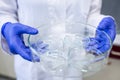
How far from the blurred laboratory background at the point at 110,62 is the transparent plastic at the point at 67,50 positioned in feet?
1.32

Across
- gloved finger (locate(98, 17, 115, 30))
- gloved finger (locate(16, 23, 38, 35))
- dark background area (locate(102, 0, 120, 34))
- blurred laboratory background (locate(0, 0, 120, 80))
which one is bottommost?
blurred laboratory background (locate(0, 0, 120, 80))

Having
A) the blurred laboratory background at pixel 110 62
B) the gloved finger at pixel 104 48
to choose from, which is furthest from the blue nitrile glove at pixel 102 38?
the blurred laboratory background at pixel 110 62

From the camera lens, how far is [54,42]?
0.57 m

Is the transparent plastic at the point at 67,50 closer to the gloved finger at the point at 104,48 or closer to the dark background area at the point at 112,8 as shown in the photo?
the gloved finger at the point at 104,48

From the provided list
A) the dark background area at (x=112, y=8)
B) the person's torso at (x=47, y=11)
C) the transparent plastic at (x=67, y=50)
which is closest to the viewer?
the transparent plastic at (x=67, y=50)

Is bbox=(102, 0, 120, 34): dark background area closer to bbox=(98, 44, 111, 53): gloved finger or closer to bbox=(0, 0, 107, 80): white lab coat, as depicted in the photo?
bbox=(0, 0, 107, 80): white lab coat

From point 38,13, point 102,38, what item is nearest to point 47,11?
point 38,13

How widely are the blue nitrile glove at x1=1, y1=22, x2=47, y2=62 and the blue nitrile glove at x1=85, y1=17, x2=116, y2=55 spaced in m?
0.11

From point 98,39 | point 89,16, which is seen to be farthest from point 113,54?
point 98,39

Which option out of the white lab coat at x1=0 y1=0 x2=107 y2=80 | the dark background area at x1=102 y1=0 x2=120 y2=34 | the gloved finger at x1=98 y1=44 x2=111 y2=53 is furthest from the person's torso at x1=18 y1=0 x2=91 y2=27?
the dark background area at x1=102 y1=0 x2=120 y2=34

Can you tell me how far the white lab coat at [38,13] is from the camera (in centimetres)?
59

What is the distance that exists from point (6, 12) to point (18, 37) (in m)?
0.12

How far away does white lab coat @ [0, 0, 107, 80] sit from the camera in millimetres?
591

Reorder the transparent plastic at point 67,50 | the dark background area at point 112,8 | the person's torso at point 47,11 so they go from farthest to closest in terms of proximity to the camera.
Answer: the dark background area at point 112,8, the person's torso at point 47,11, the transparent plastic at point 67,50
